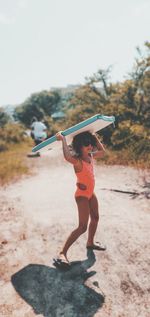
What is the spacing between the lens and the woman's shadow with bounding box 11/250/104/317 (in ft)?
11.0

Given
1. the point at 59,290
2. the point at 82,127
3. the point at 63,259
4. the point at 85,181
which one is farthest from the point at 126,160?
the point at 59,290

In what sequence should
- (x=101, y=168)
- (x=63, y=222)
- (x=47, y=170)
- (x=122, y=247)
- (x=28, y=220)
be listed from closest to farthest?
(x=122, y=247) < (x=63, y=222) < (x=28, y=220) < (x=101, y=168) < (x=47, y=170)

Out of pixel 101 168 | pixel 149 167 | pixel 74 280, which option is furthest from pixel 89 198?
pixel 101 168

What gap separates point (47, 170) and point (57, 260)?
6.97 meters

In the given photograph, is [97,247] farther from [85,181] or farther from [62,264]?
[85,181]

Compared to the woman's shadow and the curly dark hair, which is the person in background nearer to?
the woman's shadow

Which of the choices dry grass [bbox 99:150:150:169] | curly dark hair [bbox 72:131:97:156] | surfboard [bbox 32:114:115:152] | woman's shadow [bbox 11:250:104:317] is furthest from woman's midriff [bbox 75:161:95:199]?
dry grass [bbox 99:150:150:169]

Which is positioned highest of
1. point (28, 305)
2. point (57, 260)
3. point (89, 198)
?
point (89, 198)

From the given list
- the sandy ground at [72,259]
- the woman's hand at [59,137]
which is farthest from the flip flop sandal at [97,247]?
the woman's hand at [59,137]

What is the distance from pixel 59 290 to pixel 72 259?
669 millimetres

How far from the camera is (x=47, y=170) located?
11.0 meters

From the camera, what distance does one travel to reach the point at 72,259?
4332 millimetres

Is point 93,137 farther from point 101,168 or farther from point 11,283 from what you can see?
point 101,168

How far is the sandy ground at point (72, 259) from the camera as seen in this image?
343 centimetres
